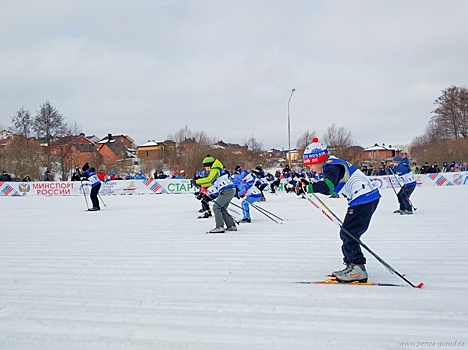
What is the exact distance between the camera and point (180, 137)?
57094 mm

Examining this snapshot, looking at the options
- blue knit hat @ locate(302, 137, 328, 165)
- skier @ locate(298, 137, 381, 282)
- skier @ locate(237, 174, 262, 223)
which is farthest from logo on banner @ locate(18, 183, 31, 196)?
skier @ locate(298, 137, 381, 282)

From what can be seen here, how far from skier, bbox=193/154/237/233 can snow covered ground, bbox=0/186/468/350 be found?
792 mm

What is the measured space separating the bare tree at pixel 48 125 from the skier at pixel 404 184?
39.2 m

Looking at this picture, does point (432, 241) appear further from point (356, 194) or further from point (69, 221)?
point (69, 221)

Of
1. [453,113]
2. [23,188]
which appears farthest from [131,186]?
[453,113]

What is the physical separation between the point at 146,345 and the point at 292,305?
5.13 ft

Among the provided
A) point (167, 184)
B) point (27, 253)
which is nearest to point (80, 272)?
point (27, 253)

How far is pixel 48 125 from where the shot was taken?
42.9 m

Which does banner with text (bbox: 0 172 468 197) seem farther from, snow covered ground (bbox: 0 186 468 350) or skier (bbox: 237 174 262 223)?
snow covered ground (bbox: 0 186 468 350)

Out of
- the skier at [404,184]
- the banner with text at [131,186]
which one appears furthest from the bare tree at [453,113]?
the skier at [404,184]

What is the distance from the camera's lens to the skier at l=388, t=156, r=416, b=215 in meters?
11.5

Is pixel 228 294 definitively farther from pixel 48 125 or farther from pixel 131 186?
pixel 48 125

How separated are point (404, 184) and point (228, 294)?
30.5 ft

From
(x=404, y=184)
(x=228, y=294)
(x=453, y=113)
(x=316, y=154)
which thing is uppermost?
(x=453, y=113)
